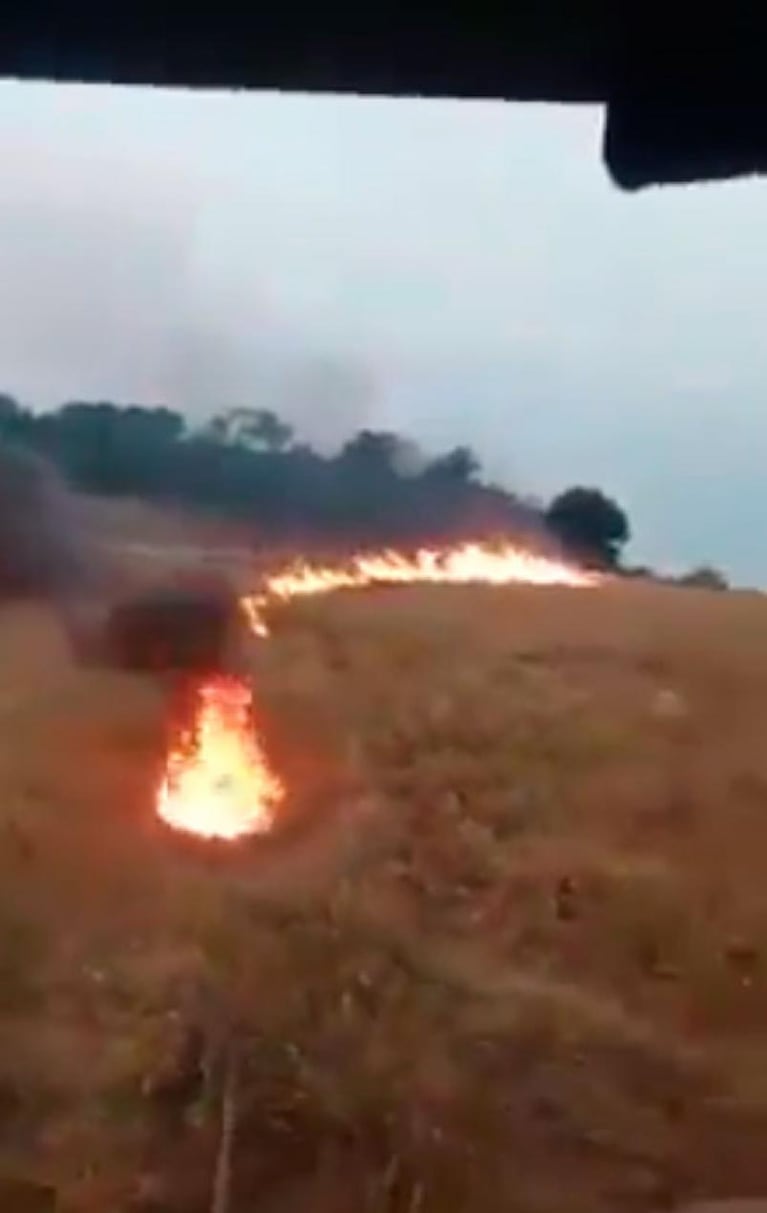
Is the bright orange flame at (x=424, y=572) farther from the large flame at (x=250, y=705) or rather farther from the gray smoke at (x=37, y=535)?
the gray smoke at (x=37, y=535)

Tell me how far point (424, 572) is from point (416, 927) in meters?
0.42

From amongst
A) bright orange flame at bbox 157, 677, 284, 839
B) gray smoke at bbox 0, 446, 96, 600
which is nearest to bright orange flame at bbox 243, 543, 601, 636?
bright orange flame at bbox 157, 677, 284, 839

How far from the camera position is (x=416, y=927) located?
9.15ft

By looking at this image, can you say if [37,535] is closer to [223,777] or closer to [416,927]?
[416,927]

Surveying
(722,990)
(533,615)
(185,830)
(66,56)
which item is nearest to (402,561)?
(533,615)

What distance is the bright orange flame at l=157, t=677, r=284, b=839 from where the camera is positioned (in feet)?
9.41

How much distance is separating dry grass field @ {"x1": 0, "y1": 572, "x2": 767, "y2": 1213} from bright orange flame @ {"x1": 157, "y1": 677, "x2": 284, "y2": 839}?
0.03m

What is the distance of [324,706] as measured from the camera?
9.61 ft

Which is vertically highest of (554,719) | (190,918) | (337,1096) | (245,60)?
(554,719)

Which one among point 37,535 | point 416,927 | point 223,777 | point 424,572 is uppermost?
point 424,572

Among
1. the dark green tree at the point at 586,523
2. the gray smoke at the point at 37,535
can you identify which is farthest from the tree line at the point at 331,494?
the gray smoke at the point at 37,535

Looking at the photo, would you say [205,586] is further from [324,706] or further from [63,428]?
[324,706]

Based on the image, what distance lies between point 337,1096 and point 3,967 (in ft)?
1.34

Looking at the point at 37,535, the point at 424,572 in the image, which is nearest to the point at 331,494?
the point at 424,572
